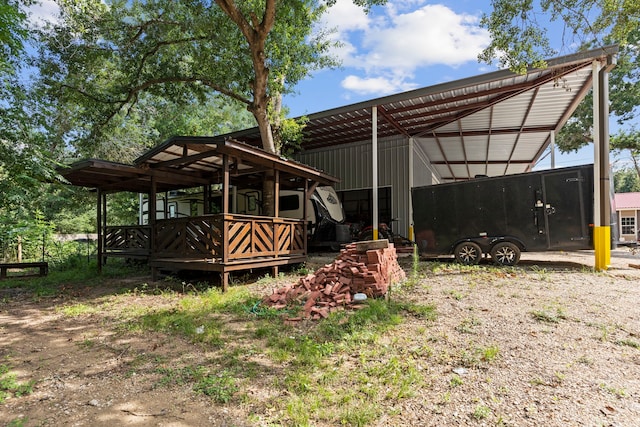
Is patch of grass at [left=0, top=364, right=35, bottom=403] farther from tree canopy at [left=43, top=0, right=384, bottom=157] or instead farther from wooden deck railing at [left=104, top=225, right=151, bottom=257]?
tree canopy at [left=43, top=0, right=384, bottom=157]

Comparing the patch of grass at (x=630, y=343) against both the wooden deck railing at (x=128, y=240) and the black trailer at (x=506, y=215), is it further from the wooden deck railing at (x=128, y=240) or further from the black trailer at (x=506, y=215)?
the wooden deck railing at (x=128, y=240)

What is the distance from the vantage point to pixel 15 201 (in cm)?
732

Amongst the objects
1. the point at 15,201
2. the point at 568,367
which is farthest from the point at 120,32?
the point at 568,367

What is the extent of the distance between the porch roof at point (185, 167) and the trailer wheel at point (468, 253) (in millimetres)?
4099

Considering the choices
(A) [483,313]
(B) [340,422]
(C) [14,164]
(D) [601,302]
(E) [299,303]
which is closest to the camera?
(B) [340,422]

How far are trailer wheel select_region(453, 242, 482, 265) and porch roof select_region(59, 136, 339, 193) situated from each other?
4099mm

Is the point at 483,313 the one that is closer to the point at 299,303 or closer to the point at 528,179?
the point at 299,303

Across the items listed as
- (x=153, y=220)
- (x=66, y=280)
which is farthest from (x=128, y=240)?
(x=153, y=220)

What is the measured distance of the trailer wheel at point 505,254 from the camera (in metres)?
8.41

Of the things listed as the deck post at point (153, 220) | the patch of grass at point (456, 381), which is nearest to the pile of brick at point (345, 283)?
the patch of grass at point (456, 381)

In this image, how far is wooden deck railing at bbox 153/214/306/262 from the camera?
22.7 ft

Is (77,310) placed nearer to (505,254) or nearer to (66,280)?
(66,280)

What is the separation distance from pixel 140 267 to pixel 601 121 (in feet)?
44.2

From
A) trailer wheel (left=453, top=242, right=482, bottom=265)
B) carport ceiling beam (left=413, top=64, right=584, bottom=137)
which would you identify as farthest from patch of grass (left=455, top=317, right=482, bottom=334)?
carport ceiling beam (left=413, top=64, right=584, bottom=137)
